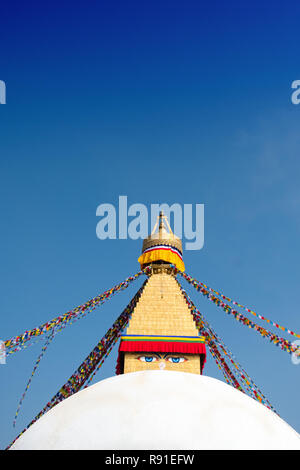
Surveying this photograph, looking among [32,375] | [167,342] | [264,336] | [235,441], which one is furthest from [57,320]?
[235,441]

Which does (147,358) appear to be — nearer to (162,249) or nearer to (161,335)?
(161,335)

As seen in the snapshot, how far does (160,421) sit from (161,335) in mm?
8799

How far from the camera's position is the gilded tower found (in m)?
10.7

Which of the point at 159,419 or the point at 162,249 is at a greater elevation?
the point at 162,249

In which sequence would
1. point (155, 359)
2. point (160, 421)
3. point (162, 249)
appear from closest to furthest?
point (160, 421) < point (155, 359) < point (162, 249)

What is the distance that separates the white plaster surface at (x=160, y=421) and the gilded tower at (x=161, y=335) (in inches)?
302

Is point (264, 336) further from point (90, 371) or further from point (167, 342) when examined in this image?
point (90, 371)

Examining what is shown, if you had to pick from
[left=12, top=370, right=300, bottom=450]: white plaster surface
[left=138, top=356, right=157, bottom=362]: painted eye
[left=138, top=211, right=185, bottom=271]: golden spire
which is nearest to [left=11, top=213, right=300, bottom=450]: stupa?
[left=12, top=370, right=300, bottom=450]: white plaster surface

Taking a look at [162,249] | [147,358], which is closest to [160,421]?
[147,358]

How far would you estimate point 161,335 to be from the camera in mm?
10914

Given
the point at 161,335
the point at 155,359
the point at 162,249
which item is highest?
the point at 162,249

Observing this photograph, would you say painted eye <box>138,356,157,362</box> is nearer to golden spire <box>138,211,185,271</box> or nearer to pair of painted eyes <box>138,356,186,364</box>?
pair of painted eyes <box>138,356,186,364</box>

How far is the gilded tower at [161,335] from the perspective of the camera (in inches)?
420
